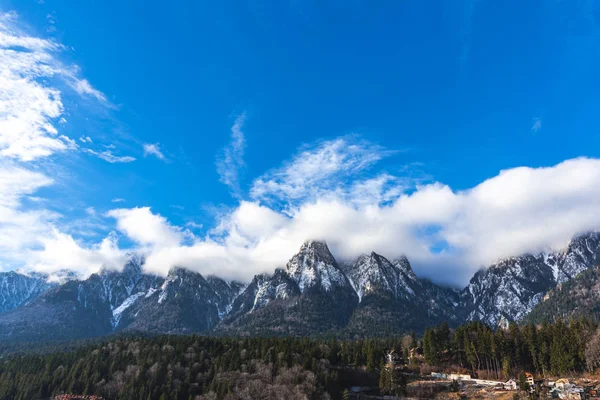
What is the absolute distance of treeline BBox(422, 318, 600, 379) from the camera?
12500cm

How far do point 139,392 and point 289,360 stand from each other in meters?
53.1

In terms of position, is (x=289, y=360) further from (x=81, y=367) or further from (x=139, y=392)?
(x=81, y=367)

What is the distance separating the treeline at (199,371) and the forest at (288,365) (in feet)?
1.23

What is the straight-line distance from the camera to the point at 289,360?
148000mm

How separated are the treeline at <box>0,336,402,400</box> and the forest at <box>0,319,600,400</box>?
0.37 m

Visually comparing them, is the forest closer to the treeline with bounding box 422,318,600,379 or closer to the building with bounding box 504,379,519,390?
the treeline with bounding box 422,318,600,379

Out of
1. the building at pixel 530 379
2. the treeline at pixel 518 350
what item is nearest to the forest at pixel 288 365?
the treeline at pixel 518 350

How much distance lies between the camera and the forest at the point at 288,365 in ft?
421

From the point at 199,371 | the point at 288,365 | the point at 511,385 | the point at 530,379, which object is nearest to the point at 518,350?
the point at 530,379

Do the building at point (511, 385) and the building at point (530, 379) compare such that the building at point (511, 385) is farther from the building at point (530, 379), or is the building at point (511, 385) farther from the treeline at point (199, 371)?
the treeline at point (199, 371)

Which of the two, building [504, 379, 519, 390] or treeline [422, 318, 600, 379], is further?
treeline [422, 318, 600, 379]

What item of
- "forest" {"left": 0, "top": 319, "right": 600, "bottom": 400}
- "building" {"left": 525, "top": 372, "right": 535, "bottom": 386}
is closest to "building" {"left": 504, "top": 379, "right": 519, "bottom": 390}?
"building" {"left": 525, "top": 372, "right": 535, "bottom": 386}

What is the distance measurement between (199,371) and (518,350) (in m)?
118

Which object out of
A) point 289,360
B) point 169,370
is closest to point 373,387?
point 289,360
